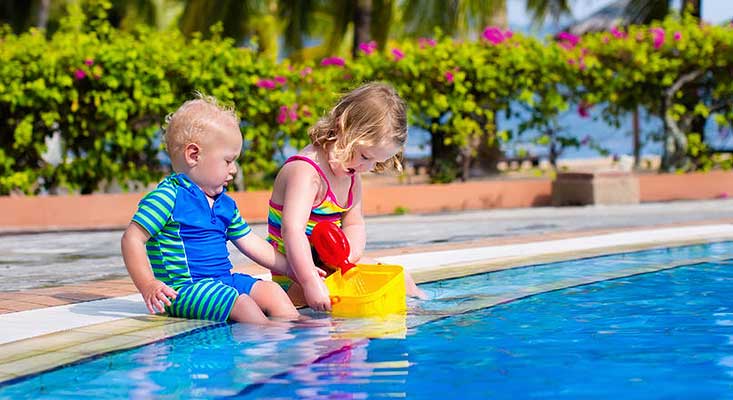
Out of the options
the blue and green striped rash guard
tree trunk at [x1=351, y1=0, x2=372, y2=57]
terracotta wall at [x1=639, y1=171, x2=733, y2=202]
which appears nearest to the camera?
the blue and green striped rash guard

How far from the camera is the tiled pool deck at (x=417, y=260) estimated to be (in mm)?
→ 4320

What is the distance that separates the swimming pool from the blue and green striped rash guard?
35 cm

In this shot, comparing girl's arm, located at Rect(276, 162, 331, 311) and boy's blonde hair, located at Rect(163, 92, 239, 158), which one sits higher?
boy's blonde hair, located at Rect(163, 92, 239, 158)

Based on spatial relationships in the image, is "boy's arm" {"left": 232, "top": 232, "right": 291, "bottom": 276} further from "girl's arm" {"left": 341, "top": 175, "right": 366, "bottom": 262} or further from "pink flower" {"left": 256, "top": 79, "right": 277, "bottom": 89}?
"pink flower" {"left": 256, "top": 79, "right": 277, "bottom": 89}

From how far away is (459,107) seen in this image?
46.0 feet

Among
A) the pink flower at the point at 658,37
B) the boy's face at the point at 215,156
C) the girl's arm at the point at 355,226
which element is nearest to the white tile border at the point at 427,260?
the boy's face at the point at 215,156

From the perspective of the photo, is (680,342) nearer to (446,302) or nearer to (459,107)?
(446,302)

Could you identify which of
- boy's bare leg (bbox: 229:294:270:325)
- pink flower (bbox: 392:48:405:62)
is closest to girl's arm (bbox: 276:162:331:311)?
boy's bare leg (bbox: 229:294:270:325)

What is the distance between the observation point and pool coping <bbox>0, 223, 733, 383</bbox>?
408cm

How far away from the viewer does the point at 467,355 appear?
432 cm

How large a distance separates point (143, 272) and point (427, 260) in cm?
274

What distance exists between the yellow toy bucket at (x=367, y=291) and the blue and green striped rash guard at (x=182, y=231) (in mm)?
→ 580

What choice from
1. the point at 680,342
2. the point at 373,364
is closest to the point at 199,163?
the point at 373,364

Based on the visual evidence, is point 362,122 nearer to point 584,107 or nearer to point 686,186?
point 584,107
